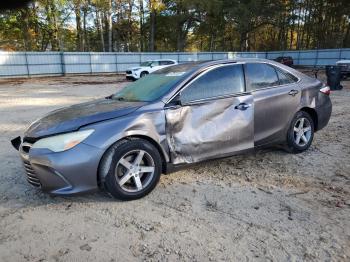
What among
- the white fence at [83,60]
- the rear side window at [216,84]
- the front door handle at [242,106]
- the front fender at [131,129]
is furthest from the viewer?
the white fence at [83,60]

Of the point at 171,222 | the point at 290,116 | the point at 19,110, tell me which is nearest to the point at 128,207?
the point at 171,222

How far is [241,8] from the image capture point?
41.3 metres

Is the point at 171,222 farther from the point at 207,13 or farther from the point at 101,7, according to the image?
the point at 207,13

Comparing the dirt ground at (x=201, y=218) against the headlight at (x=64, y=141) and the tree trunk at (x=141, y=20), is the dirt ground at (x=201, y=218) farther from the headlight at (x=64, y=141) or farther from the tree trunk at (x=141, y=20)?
the tree trunk at (x=141, y=20)

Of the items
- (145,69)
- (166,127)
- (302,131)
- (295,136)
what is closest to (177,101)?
(166,127)

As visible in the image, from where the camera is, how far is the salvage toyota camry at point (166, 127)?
11.0 feet

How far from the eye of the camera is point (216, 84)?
13.8 ft

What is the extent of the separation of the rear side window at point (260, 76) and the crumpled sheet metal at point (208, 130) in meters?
0.24

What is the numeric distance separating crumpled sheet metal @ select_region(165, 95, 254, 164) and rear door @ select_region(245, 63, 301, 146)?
0.50 ft

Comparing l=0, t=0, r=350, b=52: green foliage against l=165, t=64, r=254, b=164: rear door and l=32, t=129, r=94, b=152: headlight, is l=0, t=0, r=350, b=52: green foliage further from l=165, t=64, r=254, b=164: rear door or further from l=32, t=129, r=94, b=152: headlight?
l=32, t=129, r=94, b=152: headlight

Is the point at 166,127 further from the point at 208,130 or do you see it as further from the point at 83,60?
the point at 83,60

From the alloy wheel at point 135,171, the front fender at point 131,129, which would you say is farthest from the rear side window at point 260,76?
the alloy wheel at point 135,171

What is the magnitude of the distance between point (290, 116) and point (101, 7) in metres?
31.9

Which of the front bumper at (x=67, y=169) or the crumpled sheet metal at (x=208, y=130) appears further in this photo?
the crumpled sheet metal at (x=208, y=130)
